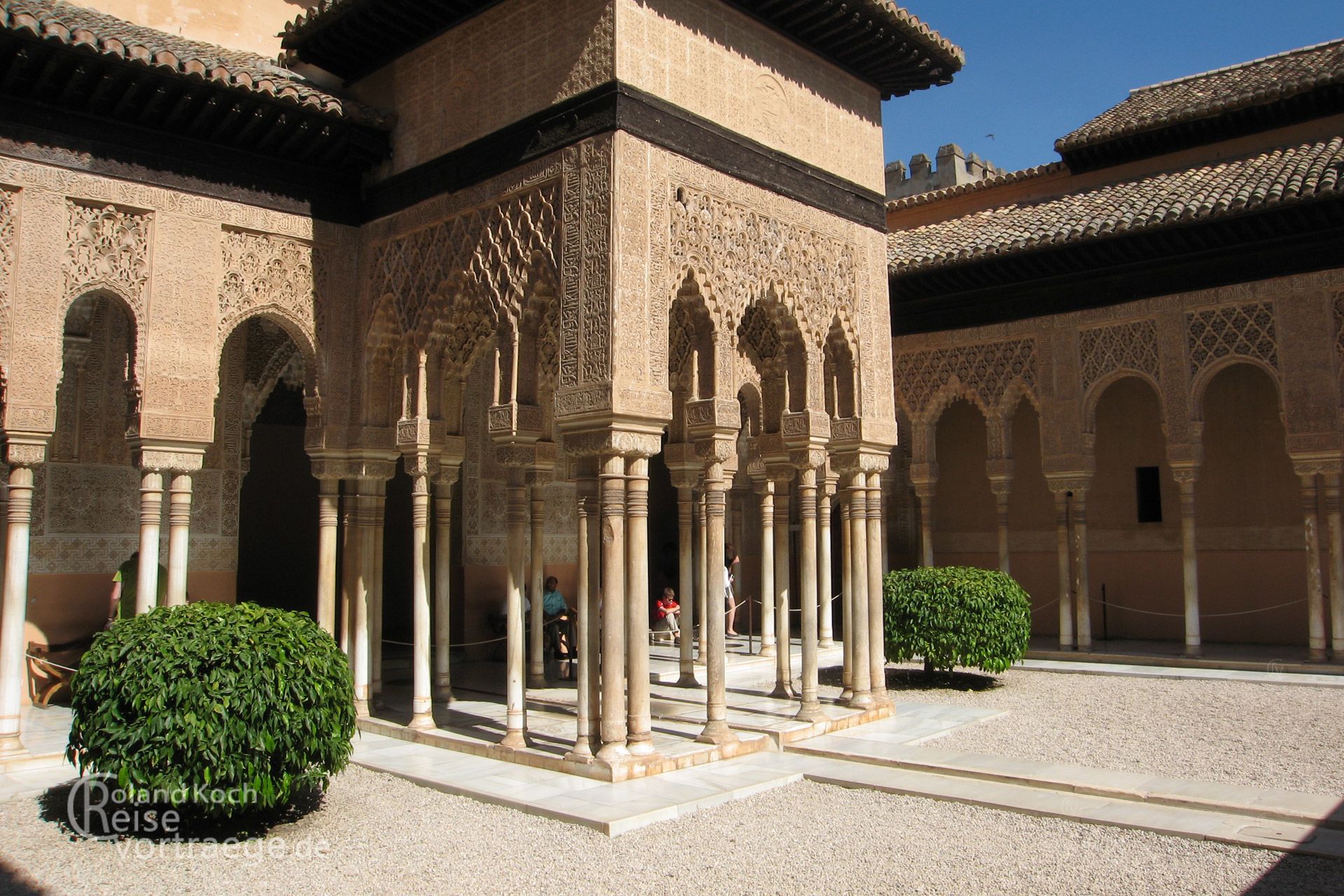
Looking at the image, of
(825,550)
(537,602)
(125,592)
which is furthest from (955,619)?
(125,592)

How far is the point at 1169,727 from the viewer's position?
29.4 ft

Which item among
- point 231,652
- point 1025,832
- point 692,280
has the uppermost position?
point 692,280

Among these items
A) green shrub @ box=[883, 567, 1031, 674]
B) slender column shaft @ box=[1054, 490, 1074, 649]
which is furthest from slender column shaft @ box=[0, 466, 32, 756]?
slender column shaft @ box=[1054, 490, 1074, 649]

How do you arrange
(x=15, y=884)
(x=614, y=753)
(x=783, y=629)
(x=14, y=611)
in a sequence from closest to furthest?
→ (x=15, y=884) → (x=614, y=753) → (x=14, y=611) → (x=783, y=629)

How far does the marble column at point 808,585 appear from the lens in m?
8.58

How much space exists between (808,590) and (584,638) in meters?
2.32

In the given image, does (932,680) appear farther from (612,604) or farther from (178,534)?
(178,534)

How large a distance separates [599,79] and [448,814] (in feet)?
16.3

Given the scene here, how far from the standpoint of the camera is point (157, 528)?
820 centimetres

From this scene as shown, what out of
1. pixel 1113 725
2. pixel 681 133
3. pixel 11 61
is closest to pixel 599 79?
pixel 681 133

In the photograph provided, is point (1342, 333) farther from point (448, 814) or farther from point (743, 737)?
point (448, 814)

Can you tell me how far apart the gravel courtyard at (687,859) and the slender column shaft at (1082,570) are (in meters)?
8.23

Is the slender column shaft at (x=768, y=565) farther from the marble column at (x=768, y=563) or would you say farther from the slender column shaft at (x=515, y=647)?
the slender column shaft at (x=515, y=647)

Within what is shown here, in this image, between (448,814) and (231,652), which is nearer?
(231,652)
